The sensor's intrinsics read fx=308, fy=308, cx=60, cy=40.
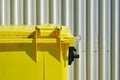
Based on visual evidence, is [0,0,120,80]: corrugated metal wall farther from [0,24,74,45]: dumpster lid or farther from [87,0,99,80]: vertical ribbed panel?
[0,24,74,45]: dumpster lid

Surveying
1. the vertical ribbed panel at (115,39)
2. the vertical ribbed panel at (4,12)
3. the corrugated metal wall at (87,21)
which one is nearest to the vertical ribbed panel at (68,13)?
the corrugated metal wall at (87,21)

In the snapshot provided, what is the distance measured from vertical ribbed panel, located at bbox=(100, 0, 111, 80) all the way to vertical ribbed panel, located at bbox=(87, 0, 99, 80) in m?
0.07

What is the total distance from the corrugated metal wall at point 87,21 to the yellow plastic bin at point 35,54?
98 centimetres

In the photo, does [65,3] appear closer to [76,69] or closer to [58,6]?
[58,6]

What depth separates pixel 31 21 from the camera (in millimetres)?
3912

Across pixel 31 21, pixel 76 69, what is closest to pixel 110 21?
pixel 76 69

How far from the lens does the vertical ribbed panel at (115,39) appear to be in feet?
13.4

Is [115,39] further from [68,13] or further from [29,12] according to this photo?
[29,12]

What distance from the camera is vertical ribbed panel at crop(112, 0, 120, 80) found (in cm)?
407

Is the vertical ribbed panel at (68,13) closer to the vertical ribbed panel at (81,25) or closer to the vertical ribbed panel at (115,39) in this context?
the vertical ribbed panel at (81,25)

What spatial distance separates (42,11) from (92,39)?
0.75 meters

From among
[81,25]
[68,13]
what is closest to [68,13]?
[68,13]

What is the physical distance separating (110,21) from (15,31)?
1562 millimetres

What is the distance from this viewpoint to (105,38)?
407cm
